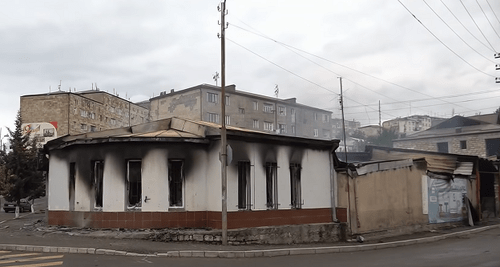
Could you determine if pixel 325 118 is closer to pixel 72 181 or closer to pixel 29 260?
pixel 72 181

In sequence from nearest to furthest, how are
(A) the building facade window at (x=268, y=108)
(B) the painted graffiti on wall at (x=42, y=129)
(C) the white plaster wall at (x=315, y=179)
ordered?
(C) the white plaster wall at (x=315, y=179), (B) the painted graffiti on wall at (x=42, y=129), (A) the building facade window at (x=268, y=108)

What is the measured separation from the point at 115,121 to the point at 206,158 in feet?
202

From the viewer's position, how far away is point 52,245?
13.3 meters

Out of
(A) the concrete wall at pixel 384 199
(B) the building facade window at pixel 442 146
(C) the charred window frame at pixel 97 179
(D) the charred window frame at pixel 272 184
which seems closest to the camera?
(C) the charred window frame at pixel 97 179

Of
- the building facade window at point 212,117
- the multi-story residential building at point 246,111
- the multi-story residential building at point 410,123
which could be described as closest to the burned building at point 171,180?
the multi-story residential building at point 246,111

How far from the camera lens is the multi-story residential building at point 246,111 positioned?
2378 inches

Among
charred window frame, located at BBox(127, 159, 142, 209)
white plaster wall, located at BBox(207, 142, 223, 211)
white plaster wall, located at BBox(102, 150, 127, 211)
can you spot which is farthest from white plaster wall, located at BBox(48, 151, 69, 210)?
white plaster wall, located at BBox(207, 142, 223, 211)

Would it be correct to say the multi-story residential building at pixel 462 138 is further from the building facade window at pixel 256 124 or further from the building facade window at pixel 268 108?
the building facade window at pixel 256 124

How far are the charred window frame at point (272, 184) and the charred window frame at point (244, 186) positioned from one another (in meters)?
0.98

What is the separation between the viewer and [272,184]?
17.4m

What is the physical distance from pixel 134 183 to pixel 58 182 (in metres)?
3.94

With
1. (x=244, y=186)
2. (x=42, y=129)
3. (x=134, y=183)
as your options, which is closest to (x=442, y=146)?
(x=244, y=186)

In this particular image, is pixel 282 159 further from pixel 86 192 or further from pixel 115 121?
pixel 115 121

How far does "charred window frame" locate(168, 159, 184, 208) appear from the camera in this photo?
1597 cm
